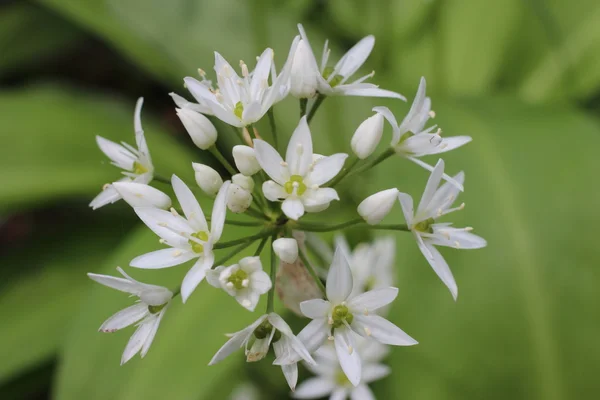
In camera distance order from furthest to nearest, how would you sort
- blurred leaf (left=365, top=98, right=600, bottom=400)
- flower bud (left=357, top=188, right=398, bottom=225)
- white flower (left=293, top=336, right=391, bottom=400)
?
white flower (left=293, top=336, right=391, bottom=400), blurred leaf (left=365, top=98, right=600, bottom=400), flower bud (left=357, top=188, right=398, bottom=225)

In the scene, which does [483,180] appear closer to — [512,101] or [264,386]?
[512,101]

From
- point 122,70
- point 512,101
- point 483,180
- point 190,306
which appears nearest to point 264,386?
point 190,306

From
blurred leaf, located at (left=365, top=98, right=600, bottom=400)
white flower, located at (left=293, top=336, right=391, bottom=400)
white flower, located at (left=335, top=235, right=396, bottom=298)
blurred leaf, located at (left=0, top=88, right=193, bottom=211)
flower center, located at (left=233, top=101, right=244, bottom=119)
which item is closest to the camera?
flower center, located at (left=233, top=101, right=244, bottom=119)

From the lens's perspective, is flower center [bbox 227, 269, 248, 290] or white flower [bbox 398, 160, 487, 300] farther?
white flower [bbox 398, 160, 487, 300]

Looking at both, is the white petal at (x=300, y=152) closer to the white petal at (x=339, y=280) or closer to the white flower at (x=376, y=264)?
the white petal at (x=339, y=280)

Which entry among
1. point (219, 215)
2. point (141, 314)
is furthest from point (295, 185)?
point (141, 314)

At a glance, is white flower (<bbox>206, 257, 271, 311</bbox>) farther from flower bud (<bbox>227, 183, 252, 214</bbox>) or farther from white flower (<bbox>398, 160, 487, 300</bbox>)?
white flower (<bbox>398, 160, 487, 300</bbox>)

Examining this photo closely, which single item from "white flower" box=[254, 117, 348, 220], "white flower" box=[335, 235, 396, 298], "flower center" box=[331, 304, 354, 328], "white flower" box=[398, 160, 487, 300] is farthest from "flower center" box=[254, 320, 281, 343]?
"white flower" box=[335, 235, 396, 298]
